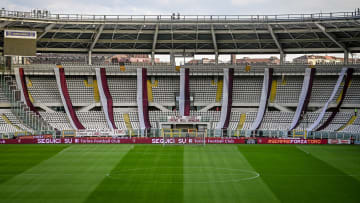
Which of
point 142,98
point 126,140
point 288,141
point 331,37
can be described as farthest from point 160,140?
point 331,37

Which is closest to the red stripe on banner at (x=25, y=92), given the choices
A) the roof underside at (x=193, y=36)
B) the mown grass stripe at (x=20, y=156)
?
the roof underside at (x=193, y=36)

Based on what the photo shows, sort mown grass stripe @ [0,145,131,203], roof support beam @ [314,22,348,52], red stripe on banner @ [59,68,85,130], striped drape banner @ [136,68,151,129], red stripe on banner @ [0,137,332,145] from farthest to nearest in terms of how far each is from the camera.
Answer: roof support beam @ [314,22,348,52] < striped drape banner @ [136,68,151,129] < red stripe on banner @ [59,68,85,130] < red stripe on banner @ [0,137,332,145] < mown grass stripe @ [0,145,131,203]

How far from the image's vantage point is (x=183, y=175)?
2605cm

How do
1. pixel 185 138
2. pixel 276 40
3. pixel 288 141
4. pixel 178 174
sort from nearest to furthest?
pixel 178 174
pixel 185 138
pixel 288 141
pixel 276 40

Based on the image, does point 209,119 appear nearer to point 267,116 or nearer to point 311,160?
point 267,116

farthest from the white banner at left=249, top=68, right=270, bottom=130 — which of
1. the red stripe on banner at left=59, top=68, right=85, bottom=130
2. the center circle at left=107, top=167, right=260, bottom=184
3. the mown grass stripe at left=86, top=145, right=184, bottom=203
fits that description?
the center circle at left=107, top=167, right=260, bottom=184

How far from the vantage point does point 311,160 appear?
1273 inches

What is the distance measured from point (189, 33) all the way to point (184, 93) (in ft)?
26.7

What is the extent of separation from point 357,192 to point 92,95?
39279mm

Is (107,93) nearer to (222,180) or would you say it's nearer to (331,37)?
(331,37)

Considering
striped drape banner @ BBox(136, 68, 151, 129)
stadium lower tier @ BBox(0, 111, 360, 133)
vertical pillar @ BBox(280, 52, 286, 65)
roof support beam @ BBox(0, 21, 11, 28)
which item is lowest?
stadium lower tier @ BBox(0, 111, 360, 133)

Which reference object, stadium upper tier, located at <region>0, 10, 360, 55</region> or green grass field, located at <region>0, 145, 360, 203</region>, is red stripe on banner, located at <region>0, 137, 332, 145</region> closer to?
green grass field, located at <region>0, 145, 360, 203</region>

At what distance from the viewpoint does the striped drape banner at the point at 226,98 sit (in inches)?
2031

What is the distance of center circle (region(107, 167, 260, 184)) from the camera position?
2452cm
